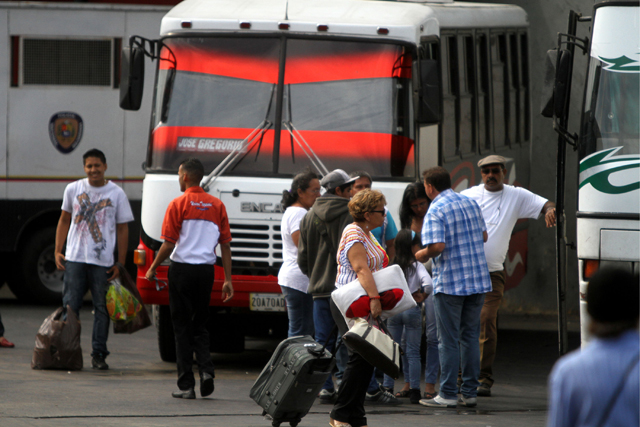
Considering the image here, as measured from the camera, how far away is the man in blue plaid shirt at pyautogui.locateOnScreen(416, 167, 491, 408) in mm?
6797

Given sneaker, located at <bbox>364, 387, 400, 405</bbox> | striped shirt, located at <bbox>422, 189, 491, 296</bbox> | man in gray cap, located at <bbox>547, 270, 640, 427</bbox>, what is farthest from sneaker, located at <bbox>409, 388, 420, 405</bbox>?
man in gray cap, located at <bbox>547, 270, 640, 427</bbox>

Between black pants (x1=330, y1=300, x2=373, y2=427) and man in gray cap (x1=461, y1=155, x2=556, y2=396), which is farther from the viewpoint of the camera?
man in gray cap (x1=461, y1=155, x2=556, y2=396)

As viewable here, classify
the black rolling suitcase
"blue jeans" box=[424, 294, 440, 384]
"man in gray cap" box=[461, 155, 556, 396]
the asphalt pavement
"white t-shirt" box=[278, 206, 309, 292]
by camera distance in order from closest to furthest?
1. the black rolling suitcase
2. the asphalt pavement
3. "white t-shirt" box=[278, 206, 309, 292]
4. "blue jeans" box=[424, 294, 440, 384]
5. "man in gray cap" box=[461, 155, 556, 396]

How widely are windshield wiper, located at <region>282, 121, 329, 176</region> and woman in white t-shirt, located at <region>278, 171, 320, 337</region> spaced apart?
38.4 inches

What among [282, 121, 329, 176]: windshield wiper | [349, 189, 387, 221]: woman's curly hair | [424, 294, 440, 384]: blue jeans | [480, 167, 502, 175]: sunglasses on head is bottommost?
[424, 294, 440, 384]: blue jeans

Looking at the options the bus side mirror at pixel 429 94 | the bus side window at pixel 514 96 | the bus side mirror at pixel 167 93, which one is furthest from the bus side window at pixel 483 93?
the bus side mirror at pixel 167 93

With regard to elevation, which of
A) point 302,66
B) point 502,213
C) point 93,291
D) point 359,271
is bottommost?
point 93,291

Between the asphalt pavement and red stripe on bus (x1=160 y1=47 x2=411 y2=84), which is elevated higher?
red stripe on bus (x1=160 y1=47 x2=411 y2=84)

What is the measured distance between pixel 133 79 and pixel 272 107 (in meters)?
1.24

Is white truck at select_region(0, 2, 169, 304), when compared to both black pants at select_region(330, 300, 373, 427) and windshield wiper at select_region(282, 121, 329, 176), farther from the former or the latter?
black pants at select_region(330, 300, 373, 427)

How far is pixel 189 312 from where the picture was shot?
706 cm

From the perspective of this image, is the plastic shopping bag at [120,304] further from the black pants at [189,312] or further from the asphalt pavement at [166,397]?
the black pants at [189,312]

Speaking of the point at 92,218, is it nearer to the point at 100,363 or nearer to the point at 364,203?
the point at 100,363

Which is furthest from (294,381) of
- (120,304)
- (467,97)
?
(467,97)
